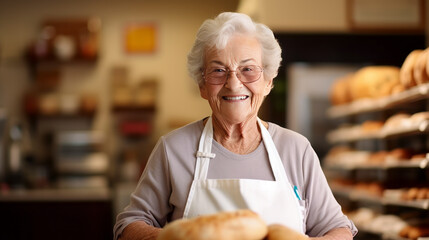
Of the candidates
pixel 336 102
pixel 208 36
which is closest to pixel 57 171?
pixel 336 102

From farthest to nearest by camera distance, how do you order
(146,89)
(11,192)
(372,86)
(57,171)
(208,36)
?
(146,89)
(57,171)
(11,192)
(372,86)
(208,36)

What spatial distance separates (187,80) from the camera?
7.64 m

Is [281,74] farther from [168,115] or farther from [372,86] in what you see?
[168,115]

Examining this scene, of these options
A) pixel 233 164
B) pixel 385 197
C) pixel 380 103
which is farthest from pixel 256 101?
pixel 380 103

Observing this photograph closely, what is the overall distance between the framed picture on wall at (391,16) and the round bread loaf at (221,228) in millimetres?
5051

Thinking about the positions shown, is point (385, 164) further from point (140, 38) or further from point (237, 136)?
point (140, 38)

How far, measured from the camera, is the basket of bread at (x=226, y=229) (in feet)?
4.65

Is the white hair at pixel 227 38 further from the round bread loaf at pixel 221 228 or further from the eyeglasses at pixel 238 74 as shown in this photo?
the round bread loaf at pixel 221 228

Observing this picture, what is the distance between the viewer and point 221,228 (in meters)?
1.42

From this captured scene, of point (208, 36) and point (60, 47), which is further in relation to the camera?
point (60, 47)

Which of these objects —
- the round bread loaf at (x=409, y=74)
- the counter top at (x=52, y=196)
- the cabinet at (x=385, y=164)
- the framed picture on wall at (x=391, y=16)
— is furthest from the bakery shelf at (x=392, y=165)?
the counter top at (x=52, y=196)

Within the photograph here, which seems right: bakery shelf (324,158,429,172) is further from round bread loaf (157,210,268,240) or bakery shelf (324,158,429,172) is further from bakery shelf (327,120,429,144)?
round bread loaf (157,210,268,240)

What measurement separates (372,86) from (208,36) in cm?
394

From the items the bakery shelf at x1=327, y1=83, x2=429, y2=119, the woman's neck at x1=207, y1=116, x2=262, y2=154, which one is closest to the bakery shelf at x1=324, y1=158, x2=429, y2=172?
the bakery shelf at x1=327, y1=83, x2=429, y2=119
